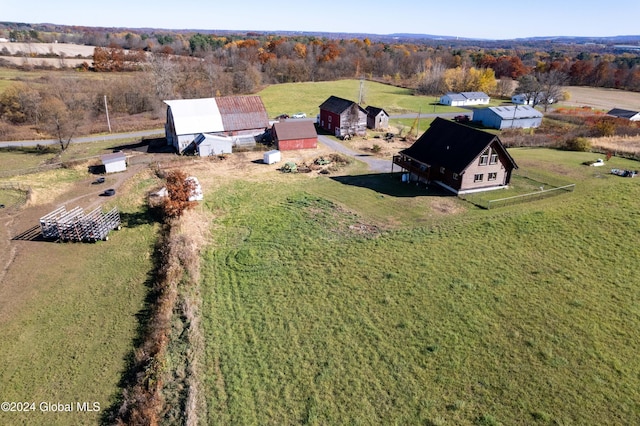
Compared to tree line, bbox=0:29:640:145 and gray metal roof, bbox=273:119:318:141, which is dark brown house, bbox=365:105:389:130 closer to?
gray metal roof, bbox=273:119:318:141

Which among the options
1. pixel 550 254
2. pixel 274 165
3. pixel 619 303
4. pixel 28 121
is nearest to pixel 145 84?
pixel 28 121

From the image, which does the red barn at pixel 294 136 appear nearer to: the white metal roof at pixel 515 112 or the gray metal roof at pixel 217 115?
the gray metal roof at pixel 217 115

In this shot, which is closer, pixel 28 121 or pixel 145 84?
pixel 28 121

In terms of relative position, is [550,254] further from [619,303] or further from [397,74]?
[397,74]

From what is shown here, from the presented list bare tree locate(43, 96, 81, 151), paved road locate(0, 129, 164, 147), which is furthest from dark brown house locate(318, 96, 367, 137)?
bare tree locate(43, 96, 81, 151)

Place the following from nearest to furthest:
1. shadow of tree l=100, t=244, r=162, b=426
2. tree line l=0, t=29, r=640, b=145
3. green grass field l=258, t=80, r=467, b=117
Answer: shadow of tree l=100, t=244, r=162, b=426 < tree line l=0, t=29, r=640, b=145 < green grass field l=258, t=80, r=467, b=117

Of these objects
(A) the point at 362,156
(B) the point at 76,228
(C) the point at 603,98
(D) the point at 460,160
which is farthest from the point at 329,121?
(C) the point at 603,98

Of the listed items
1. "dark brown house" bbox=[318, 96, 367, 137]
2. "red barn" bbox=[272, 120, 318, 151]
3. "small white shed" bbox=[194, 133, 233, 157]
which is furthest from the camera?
"dark brown house" bbox=[318, 96, 367, 137]
